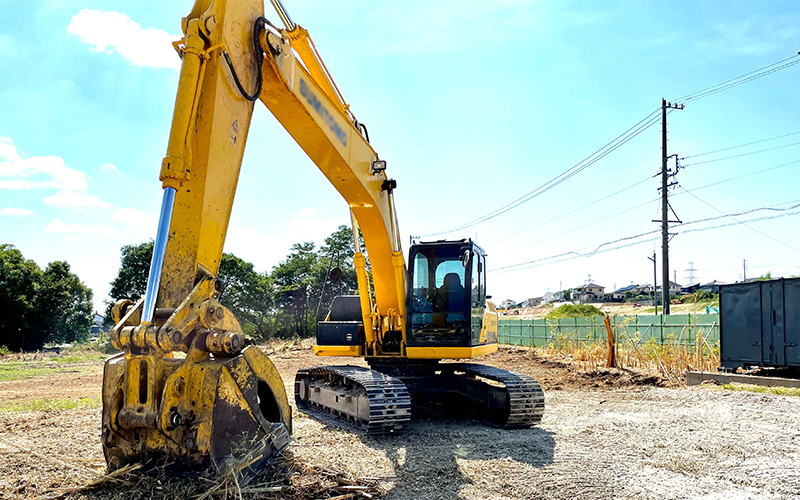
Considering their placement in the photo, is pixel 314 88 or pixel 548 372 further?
pixel 548 372

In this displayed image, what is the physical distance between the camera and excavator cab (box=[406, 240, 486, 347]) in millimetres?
8117

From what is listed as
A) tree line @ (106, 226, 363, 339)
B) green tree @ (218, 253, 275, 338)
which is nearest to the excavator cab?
tree line @ (106, 226, 363, 339)

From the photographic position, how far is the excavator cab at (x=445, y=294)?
8117 millimetres

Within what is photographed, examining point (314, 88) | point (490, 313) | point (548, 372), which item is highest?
point (314, 88)

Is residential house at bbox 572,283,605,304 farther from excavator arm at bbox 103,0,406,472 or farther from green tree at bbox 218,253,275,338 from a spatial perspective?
excavator arm at bbox 103,0,406,472

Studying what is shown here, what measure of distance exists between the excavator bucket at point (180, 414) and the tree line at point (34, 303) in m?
35.5

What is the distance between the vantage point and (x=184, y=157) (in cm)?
429

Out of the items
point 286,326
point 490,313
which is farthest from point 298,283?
point 490,313

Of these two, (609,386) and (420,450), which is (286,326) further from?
(420,450)

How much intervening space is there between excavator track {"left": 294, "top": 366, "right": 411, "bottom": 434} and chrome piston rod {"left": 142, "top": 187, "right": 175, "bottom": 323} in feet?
11.3

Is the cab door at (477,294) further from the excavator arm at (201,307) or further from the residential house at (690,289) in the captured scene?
the residential house at (690,289)

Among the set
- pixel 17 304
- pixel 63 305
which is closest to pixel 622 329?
pixel 17 304

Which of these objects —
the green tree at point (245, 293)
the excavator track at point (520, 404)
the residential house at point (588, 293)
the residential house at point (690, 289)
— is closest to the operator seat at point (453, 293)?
the excavator track at point (520, 404)

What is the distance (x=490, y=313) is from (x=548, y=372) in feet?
26.3
